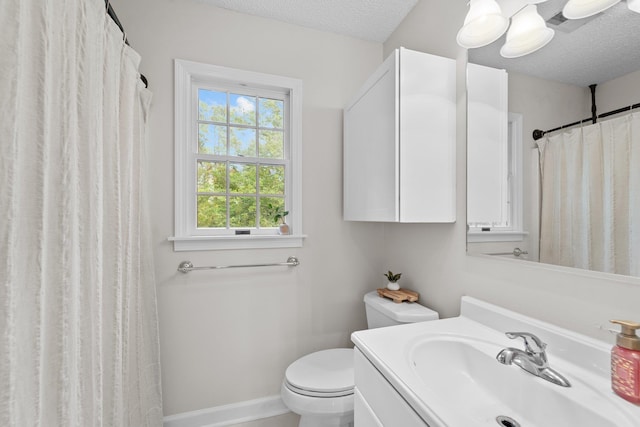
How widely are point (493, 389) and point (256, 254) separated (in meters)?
1.30

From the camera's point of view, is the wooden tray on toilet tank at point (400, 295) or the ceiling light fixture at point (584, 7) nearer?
the ceiling light fixture at point (584, 7)

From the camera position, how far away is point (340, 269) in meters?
1.85

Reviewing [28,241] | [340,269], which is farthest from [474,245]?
[28,241]

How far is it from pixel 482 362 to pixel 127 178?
1.45 m

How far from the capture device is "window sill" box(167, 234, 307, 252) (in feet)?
5.06

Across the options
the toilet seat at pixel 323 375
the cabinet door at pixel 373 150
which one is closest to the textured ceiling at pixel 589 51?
the cabinet door at pixel 373 150

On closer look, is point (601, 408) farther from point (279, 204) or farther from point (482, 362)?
point (279, 204)

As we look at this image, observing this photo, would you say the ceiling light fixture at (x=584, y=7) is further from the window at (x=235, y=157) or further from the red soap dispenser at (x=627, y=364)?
the window at (x=235, y=157)

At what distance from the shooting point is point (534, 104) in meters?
0.94

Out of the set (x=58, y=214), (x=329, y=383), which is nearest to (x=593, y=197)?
(x=329, y=383)

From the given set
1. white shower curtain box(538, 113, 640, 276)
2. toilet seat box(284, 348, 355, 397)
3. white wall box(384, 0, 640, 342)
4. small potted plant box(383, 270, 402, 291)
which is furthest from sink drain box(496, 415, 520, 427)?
small potted plant box(383, 270, 402, 291)

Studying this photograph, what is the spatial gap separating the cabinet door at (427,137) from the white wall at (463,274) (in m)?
0.05

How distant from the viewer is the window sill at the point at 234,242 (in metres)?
1.54

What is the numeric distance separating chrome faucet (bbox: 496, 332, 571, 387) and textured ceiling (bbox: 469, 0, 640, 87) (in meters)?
0.77
